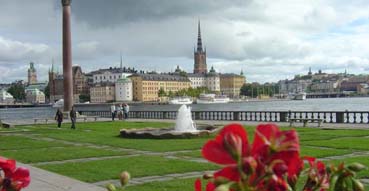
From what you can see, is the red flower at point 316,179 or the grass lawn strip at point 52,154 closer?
the red flower at point 316,179

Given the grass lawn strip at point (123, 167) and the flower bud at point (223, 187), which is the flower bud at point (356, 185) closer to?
the flower bud at point (223, 187)

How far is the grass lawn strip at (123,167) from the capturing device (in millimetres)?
13227

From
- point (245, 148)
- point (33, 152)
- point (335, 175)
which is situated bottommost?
point (33, 152)

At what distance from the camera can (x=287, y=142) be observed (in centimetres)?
135

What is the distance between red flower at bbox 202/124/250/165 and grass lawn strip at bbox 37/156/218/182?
1137 centimetres

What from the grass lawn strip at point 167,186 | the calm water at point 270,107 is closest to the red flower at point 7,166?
the grass lawn strip at point 167,186

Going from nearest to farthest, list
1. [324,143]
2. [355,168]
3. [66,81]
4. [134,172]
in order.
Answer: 1. [355,168]
2. [134,172]
3. [324,143]
4. [66,81]

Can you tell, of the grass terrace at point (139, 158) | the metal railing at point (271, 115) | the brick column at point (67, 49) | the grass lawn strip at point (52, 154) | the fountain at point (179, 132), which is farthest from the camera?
the brick column at point (67, 49)

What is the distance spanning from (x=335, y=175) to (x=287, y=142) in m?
0.44

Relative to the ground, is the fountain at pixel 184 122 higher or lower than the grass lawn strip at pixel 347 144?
higher

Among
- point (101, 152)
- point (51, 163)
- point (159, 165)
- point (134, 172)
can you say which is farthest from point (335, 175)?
point (101, 152)

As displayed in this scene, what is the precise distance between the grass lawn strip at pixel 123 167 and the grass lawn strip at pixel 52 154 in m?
1.91

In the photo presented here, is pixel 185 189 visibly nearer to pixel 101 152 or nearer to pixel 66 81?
pixel 101 152

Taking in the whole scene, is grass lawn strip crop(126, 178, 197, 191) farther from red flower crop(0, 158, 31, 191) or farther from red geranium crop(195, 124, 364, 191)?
red geranium crop(195, 124, 364, 191)
